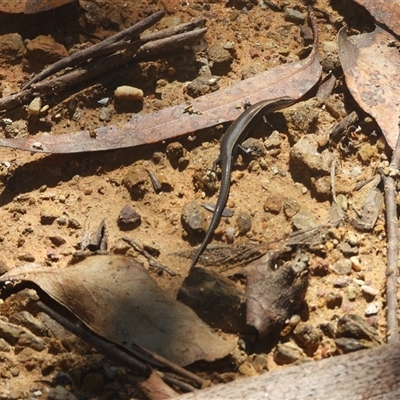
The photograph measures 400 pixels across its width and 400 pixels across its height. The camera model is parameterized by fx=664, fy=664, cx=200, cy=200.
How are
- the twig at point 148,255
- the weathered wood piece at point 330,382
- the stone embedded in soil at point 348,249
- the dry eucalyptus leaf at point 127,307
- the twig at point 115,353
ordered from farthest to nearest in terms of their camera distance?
1. the stone embedded in soil at point 348,249
2. the twig at point 148,255
3. the dry eucalyptus leaf at point 127,307
4. the twig at point 115,353
5. the weathered wood piece at point 330,382

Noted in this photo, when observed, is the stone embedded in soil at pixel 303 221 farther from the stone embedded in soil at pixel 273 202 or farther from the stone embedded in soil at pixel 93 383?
the stone embedded in soil at pixel 93 383

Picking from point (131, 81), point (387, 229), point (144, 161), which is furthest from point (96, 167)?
point (387, 229)

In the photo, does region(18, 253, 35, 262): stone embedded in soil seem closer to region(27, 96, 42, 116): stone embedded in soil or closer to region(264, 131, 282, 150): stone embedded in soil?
region(27, 96, 42, 116): stone embedded in soil

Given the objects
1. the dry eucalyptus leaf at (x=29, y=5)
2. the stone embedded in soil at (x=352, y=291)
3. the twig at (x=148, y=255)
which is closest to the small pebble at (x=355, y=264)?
the stone embedded in soil at (x=352, y=291)

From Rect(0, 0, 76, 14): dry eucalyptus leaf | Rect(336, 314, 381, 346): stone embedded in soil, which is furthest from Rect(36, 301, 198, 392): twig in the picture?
Rect(0, 0, 76, 14): dry eucalyptus leaf

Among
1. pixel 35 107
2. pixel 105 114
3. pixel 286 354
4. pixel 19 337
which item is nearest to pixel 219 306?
pixel 286 354

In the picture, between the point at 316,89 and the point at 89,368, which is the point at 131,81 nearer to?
the point at 316,89
